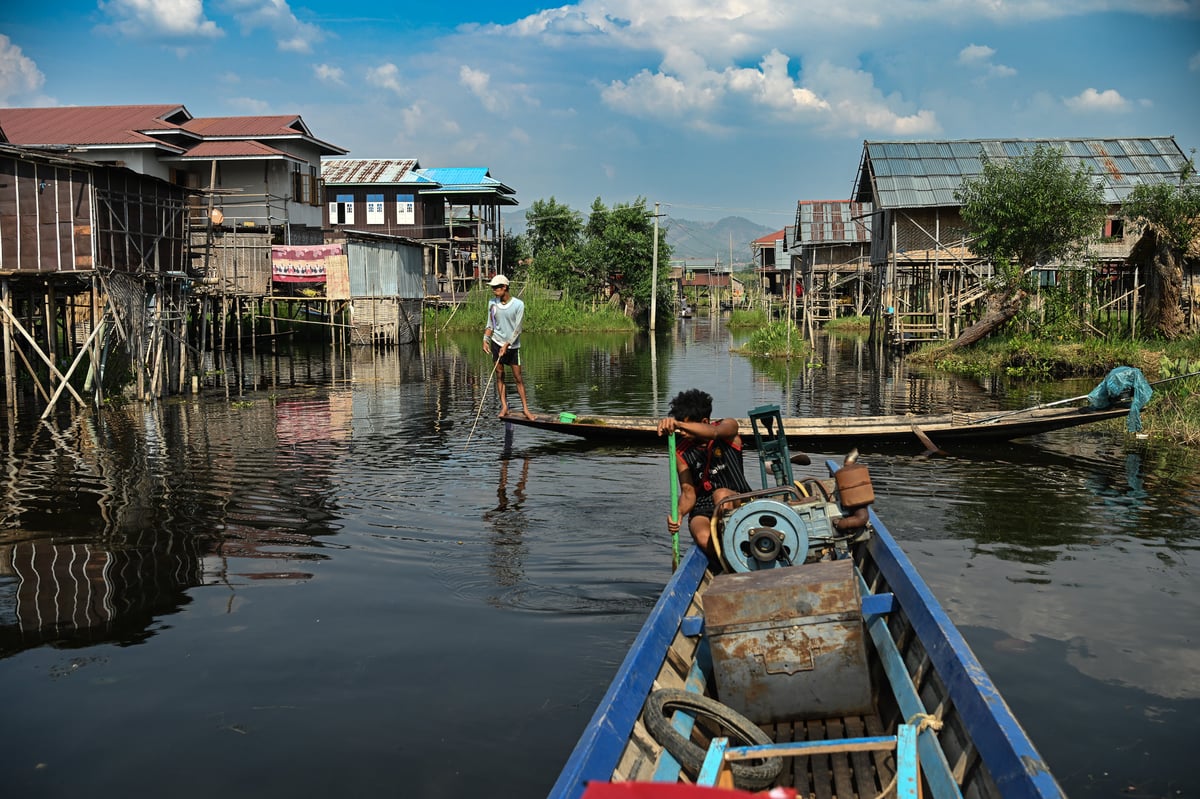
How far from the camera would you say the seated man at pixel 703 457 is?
21.5 feet

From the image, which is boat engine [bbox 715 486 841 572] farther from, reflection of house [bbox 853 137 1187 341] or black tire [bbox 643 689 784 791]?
reflection of house [bbox 853 137 1187 341]

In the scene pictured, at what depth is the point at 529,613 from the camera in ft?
23.4

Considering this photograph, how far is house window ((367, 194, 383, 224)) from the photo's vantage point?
1634 inches

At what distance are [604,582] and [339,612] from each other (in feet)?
6.63

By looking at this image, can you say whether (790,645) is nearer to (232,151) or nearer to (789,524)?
(789,524)

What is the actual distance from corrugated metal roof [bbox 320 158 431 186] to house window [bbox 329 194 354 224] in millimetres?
823

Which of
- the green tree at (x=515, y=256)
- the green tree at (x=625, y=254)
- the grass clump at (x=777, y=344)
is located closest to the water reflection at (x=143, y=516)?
the grass clump at (x=777, y=344)

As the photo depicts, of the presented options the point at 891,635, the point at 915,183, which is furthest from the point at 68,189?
the point at 915,183

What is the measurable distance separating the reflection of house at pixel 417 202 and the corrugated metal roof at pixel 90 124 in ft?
32.8

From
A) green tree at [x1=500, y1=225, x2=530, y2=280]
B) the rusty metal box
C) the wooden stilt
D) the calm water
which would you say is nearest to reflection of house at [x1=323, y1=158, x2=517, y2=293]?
green tree at [x1=500, y1=225, x2=530, y2=280]

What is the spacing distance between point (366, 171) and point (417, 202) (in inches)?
104

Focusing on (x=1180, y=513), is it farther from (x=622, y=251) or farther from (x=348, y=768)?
(x=622, y=251)

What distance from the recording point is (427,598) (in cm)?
745

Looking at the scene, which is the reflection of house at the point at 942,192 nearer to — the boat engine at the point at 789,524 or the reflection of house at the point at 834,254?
the reflection of house at the point at 834,254
